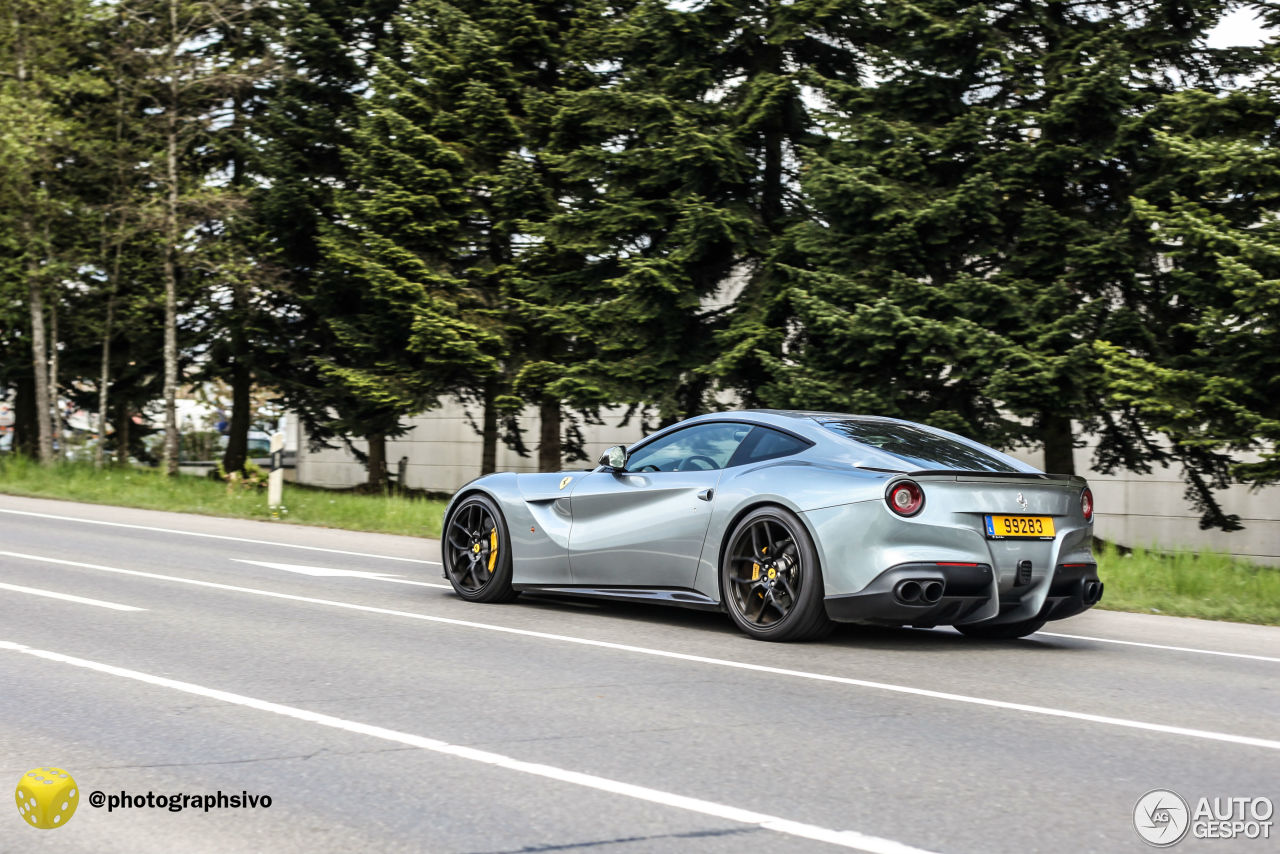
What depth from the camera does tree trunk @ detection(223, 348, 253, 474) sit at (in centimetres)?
2919

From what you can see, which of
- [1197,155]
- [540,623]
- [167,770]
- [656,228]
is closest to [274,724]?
[167,770]

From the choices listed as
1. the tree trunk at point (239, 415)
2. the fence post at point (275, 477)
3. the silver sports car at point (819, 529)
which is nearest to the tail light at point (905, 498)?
the silver sports car at point (819, 529)

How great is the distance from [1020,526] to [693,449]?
2.16 meters

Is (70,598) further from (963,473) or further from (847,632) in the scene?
(963,473)

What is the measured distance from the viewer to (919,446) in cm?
779

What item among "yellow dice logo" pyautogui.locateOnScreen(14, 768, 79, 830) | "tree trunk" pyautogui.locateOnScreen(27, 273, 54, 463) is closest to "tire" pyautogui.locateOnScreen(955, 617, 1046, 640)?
"yellow dice logo" pyautogui.locateOnScreen(14, 768, 79, 830)

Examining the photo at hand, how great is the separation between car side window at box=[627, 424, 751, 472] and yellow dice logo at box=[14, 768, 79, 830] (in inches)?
179

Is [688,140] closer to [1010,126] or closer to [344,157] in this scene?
[1010,126]

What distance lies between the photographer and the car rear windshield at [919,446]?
746 cm

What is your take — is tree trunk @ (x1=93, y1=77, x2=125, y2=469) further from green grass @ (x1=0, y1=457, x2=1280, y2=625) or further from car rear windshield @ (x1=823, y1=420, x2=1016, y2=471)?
car rear windshield @ (x1=823, y1=420, x2=1016, y2=471)

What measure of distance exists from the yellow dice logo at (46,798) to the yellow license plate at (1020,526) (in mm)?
4828

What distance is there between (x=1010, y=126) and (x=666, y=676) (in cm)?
1297

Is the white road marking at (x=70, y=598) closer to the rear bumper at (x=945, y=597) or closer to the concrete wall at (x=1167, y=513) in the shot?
the rear bumper at (x=945, y=597)

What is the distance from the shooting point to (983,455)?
25.9ft
